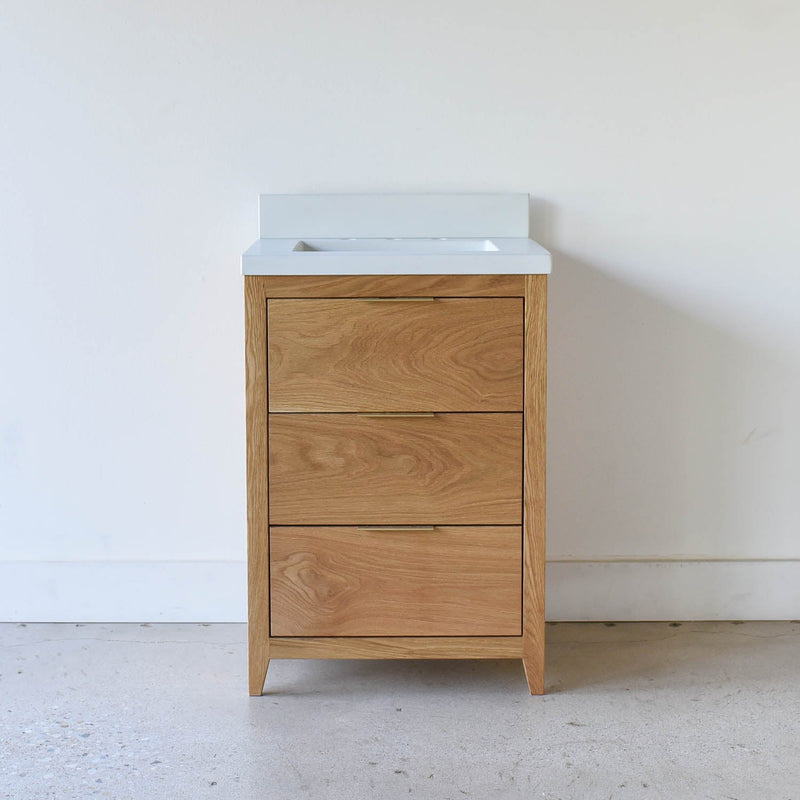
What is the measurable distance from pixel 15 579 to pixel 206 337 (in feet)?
2.22

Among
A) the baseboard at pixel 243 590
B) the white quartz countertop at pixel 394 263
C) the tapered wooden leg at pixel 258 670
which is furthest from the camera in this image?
the baseboard at pixel 243 590

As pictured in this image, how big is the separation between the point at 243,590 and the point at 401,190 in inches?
36.6

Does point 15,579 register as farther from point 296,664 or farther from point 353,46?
point 353,46

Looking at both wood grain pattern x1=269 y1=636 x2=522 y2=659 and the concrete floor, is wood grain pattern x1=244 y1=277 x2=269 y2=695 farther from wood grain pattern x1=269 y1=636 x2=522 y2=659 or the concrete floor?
the concrete floor

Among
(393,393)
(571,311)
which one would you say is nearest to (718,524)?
(571,311)

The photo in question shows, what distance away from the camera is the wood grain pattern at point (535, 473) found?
1745 mm

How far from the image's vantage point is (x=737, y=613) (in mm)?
2223

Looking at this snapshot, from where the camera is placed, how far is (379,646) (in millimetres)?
1816

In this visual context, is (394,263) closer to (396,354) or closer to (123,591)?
(396,354)

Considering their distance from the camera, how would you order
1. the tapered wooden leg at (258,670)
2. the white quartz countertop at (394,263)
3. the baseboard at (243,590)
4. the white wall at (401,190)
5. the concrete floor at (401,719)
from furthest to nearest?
1. the baseboard at (243,590)
2. the white wall at (401,190)
3. the tapered wooden leg at (258,670)
4. the white quartz countertop at (394,263)
5. the concrete floor at (401,719)

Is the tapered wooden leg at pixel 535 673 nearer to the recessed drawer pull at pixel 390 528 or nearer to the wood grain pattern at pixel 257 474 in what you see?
the recessed drawer pull at pixel 390 528

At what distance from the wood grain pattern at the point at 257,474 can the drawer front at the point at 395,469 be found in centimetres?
2

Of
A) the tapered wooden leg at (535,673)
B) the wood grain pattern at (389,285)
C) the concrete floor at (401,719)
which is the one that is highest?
the wood grain pattern at (389,285)

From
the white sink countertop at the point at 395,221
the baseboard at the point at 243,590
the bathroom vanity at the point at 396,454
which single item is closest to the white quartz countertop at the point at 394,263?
the bathroom vanity at the point at 396,454
